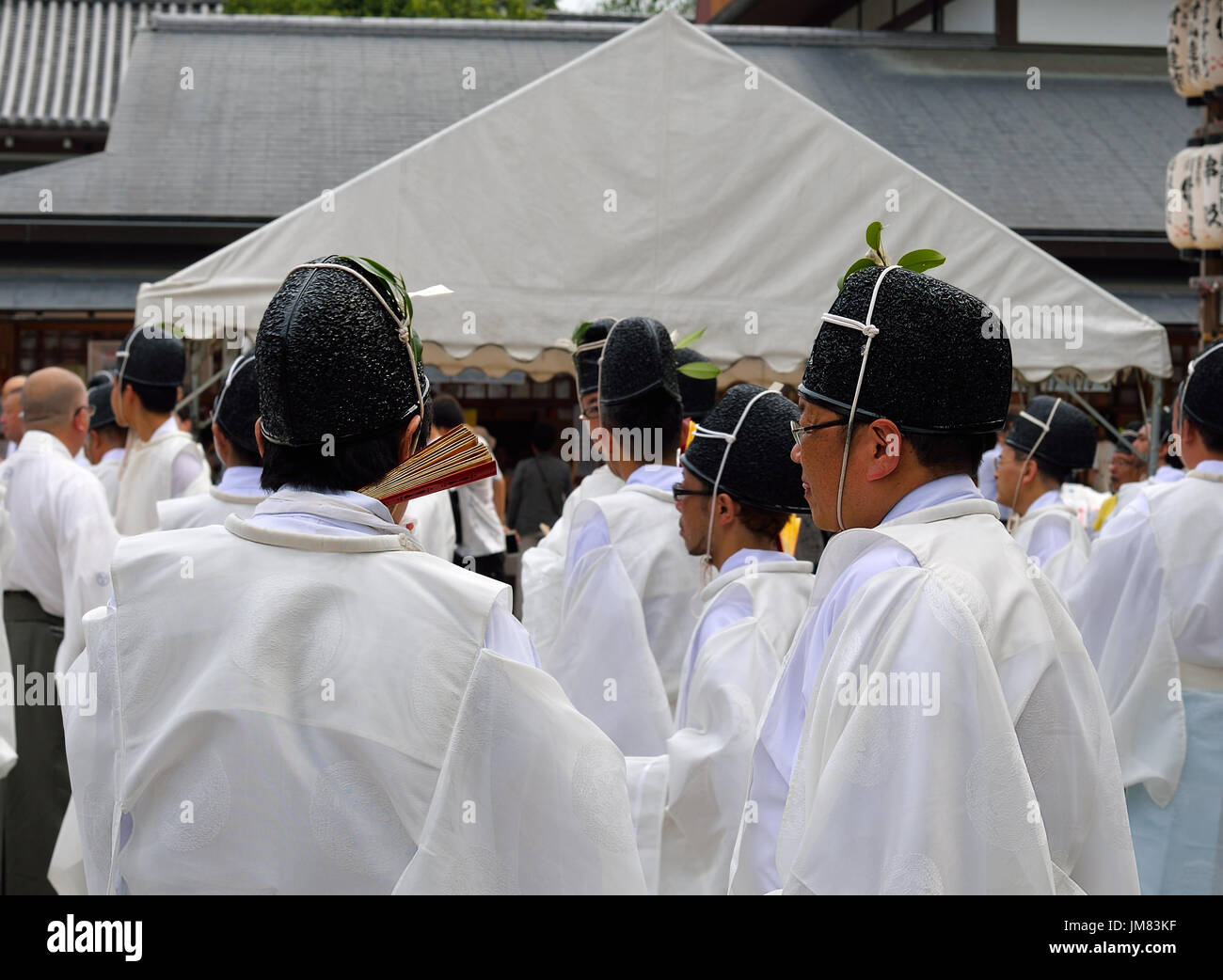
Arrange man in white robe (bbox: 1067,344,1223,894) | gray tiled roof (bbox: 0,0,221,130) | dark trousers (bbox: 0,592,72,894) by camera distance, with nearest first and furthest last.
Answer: man in white robe (bbox: 1067,344,1223,894) < dark trousers (bbox: 0,592,72,894) < gray tiled roof (bbox: 0,0,221,130)

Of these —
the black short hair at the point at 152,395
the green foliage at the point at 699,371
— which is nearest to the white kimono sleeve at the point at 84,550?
the black short hair at the point at 152,395

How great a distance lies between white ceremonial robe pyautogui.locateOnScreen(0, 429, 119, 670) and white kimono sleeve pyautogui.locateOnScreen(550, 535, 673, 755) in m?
1.85

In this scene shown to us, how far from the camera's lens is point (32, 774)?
5.39m

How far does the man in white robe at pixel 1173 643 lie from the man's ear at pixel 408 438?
8.75 ft

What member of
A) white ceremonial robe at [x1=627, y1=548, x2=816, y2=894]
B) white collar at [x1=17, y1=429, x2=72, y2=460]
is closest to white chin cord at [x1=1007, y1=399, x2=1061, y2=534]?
white ceremonial robe at [x1=627, y1=548, x2=816, y2=894]

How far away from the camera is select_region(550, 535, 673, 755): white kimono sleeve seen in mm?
3848

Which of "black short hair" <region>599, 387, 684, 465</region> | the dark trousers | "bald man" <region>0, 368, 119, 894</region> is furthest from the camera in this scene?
the dark trousers

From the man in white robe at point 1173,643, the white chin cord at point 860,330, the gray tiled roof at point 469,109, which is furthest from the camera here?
the gray tiled roof at point 469,109

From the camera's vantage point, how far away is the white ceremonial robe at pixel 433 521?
570 centimetres

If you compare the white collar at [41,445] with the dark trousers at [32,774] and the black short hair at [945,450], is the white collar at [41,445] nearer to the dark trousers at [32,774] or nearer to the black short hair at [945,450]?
the dark trousers at [32,774]

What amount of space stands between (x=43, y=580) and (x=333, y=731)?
399 centimetres

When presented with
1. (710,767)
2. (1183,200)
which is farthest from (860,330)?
(1183,200)
